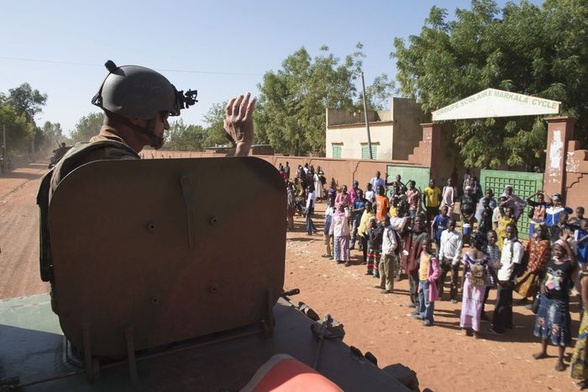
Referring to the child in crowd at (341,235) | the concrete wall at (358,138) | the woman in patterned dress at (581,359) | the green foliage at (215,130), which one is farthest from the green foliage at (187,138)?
the woman in patterned dress at (581,359)

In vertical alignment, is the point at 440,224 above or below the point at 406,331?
A: above

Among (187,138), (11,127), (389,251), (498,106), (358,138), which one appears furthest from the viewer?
(187,138)

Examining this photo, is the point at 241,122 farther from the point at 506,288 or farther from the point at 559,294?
the point at 506,288

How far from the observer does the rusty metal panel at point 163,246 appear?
1.66 meters

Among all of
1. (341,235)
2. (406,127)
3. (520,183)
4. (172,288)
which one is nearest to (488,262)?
(341,235)

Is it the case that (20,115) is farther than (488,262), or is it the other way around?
(20,115)

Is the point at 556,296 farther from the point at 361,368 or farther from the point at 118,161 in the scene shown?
the point at 118,161

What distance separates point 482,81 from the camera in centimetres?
1694

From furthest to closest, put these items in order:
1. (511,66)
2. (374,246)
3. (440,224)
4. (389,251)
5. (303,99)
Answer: (303,99)
(511,66)
(440,224)
(374,246)
(389,251)

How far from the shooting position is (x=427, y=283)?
24.6 feet

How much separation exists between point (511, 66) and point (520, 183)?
591 centimetres

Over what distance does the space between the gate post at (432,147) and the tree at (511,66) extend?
252cm

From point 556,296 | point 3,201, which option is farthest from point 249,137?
point 3,201

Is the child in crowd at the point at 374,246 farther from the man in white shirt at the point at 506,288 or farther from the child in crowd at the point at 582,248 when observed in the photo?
the child in crowd at the point at 582,248
